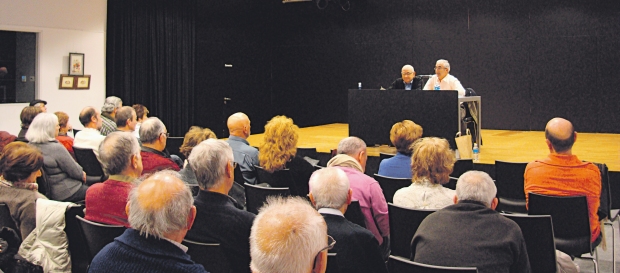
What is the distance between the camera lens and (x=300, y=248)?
5.43 ft

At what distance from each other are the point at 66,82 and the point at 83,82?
0.29 meters

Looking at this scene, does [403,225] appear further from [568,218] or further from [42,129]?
[42,129]

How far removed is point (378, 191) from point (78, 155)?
3183mm

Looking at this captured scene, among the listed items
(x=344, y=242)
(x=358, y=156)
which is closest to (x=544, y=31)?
(x=358, y=156)

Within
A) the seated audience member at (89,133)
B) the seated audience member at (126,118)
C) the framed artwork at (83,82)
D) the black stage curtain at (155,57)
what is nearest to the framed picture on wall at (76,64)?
the framed artwork at (83,82)

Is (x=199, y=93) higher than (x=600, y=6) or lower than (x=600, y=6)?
lower

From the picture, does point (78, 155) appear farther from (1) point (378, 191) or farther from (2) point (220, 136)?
(2) point (220, 136)

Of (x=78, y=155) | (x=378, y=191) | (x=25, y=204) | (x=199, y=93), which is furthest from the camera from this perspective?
(x=199, y=93)

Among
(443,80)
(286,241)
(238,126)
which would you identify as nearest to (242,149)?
(238,126)

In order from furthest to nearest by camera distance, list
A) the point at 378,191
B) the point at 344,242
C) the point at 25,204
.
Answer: the point at 378,191 → the point at 25,204 → the point at 344,242

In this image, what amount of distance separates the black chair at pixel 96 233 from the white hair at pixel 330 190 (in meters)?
0.91

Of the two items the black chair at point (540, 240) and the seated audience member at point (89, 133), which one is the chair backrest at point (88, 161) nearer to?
the seated audience member at point (89, 133)

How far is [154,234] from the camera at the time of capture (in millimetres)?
2205

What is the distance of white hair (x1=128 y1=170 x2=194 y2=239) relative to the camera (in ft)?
7.23
